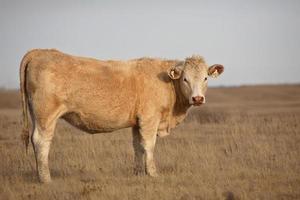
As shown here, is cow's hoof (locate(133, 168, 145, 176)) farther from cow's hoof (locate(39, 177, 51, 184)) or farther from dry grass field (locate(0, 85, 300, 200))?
cow's hoof (locate(39, 177, 51, 184))

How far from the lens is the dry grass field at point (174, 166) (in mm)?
8930

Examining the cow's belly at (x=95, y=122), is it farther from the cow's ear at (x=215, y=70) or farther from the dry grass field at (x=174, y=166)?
the cow's ear at (x=215, y=70)

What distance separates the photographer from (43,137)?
10172mm

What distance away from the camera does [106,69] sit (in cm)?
1087

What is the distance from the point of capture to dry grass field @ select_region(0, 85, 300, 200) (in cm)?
893

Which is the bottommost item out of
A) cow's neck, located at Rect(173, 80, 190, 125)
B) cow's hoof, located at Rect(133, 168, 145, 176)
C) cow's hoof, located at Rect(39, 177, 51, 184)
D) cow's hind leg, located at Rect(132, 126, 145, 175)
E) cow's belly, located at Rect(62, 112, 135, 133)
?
cow's hoof, located at Rect(133, 168, 145, 176)

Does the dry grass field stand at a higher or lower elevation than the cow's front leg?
lower

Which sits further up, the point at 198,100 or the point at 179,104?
the point at 198,100

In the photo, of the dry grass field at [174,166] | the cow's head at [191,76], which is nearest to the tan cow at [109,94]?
the cow's head at [191,76]

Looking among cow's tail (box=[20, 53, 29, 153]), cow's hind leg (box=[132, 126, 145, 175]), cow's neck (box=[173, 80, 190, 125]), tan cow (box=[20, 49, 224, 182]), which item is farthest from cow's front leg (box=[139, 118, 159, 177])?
cow's tail (box=[20, 53, 29, 153])

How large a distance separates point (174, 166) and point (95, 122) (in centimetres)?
192

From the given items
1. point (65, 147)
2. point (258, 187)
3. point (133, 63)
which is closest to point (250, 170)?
point (258, 187)

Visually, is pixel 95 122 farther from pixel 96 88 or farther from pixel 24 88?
pixel 24 88

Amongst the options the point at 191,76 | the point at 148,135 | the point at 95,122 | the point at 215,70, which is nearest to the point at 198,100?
the point at 191,76
